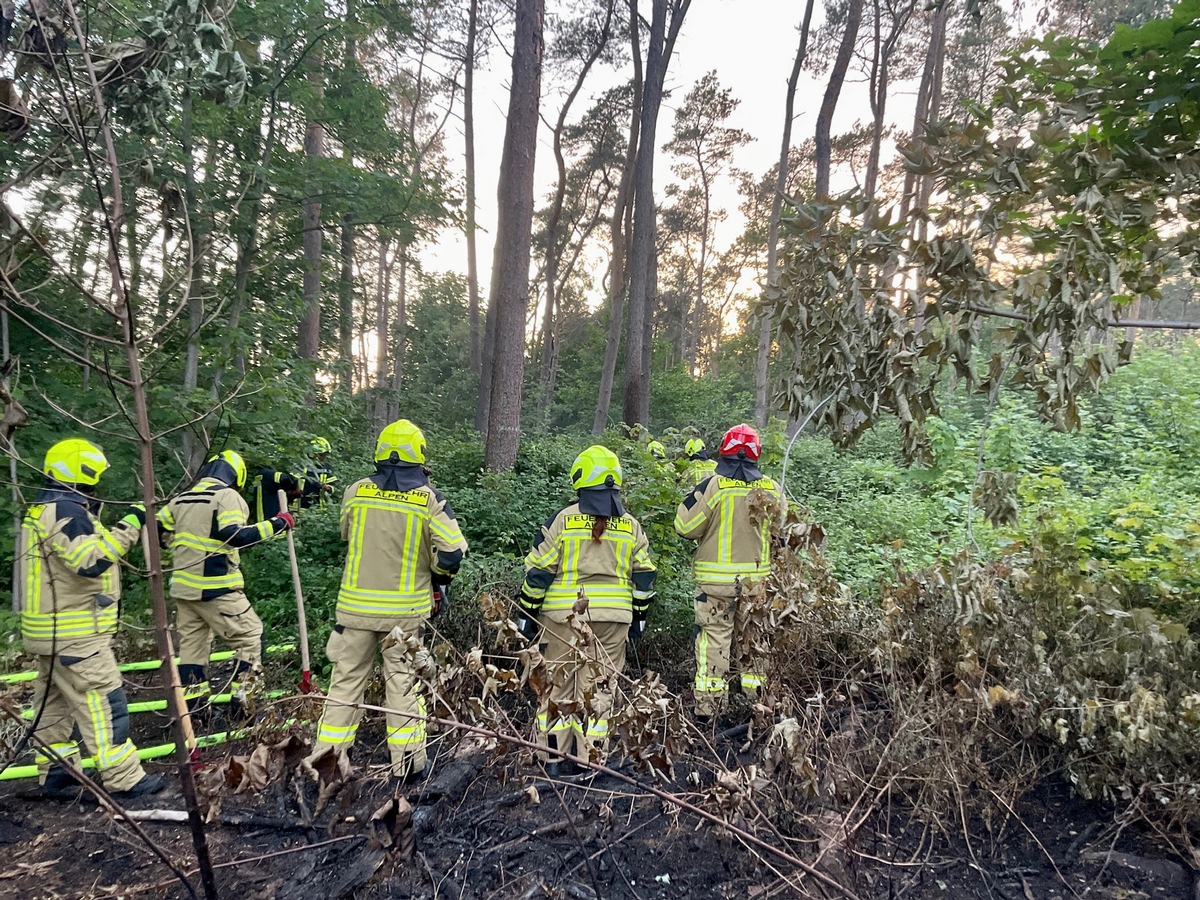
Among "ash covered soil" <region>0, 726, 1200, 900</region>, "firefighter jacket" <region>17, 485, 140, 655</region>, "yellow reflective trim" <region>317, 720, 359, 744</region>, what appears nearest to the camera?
"ash covered soil" <region>0, 726, 1200, 900</region>

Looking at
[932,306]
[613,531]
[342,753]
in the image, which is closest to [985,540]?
[613,531]

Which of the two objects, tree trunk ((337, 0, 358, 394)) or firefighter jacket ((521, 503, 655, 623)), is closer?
firefighter jacket ((521, 503, 655, 623))

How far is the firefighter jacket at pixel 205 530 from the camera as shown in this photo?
439 cm

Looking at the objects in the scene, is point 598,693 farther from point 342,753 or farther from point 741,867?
point 741,867

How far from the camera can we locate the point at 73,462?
11.7 ft

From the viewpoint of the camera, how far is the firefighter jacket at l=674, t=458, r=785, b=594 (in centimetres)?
451

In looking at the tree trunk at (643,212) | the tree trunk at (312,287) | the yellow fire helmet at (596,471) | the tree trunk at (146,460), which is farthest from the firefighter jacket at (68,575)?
the tree trunk at (643,212)

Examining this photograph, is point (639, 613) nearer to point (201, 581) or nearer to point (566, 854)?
point (566, 854)

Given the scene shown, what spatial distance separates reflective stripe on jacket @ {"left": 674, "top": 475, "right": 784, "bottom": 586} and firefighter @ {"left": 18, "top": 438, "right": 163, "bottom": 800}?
3567 millimetres

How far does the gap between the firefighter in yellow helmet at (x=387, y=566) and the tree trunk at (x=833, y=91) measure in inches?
463

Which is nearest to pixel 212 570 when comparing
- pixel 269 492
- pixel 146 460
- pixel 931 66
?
pixel 269 492

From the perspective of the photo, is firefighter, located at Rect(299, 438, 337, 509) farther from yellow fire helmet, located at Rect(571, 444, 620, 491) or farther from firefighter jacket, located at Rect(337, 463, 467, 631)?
yellow fire helmet, located at Rect(571, 444, 620, 491)

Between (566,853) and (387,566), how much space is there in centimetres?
185

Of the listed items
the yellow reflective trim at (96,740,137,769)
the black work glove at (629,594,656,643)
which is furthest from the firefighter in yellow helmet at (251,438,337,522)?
the black work glove at (629,594,656,643)
